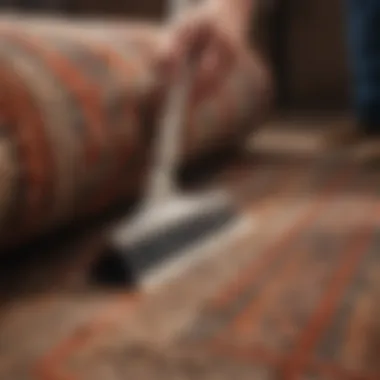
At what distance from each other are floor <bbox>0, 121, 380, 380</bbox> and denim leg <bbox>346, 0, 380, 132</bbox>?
0.27 metres

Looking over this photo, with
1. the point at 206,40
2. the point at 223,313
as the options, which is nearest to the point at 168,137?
the point at 206,40

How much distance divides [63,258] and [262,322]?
0.39 meters

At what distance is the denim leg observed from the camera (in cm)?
138

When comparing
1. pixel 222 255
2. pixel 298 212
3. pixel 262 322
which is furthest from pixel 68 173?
pixel 298 212

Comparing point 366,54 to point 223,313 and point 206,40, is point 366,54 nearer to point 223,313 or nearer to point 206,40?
point 206,40

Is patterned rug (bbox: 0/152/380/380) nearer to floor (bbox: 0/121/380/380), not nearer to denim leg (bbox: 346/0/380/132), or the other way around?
floor (bbox: 0/121/380/380)

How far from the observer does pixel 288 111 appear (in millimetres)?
3203

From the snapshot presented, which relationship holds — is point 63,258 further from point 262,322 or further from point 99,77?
point 262,322

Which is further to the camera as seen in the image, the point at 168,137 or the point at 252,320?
the point at 168,137

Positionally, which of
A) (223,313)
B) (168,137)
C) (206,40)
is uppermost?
(206,40)

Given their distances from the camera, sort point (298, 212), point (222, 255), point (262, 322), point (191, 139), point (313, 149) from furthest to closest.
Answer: point (313, 149) < point (191, 139) < point (298, 212) < point (222, 255) < point (262, 322)

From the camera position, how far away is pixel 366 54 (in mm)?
1428

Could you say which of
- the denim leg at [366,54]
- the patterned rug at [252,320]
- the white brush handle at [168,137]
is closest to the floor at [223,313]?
the patterned rug at [252,320]

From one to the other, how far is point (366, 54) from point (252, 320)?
2.61ft
